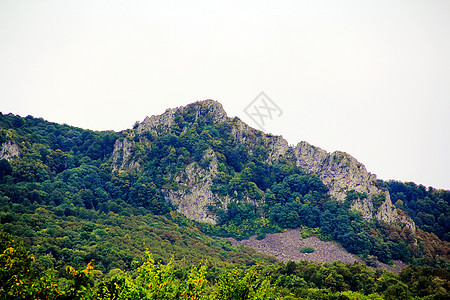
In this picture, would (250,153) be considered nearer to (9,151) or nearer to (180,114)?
(180,114)

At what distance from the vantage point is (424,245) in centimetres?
8838

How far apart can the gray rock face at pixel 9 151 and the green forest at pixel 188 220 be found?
1.25 m

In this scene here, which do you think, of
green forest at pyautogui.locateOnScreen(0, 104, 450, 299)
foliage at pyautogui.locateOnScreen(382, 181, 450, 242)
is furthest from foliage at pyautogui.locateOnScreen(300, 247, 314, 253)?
foliage at pyautogui.locateOnScreen(382, 181, 450, 242)

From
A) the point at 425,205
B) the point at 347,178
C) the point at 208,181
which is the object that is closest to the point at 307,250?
the point at 347,178

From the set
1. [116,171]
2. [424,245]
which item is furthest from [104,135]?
[424,245]

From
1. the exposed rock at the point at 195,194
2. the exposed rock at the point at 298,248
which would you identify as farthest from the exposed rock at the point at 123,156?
the exposed rock at the point at 298,248

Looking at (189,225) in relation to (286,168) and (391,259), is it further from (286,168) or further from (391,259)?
(391,259)

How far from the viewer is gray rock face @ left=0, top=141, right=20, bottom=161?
86688 mm

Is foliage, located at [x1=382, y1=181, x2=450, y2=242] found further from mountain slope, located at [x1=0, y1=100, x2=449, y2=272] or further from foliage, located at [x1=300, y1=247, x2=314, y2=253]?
foliage, located at [x1=300, y1=247, x2=314, y2=253]

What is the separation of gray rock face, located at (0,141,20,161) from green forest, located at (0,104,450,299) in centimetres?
125

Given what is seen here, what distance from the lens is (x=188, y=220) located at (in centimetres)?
9856

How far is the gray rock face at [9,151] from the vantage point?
86688 mm

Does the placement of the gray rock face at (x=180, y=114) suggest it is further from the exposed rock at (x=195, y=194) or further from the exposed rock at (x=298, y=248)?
the exposed rock at (x=298, y=248)

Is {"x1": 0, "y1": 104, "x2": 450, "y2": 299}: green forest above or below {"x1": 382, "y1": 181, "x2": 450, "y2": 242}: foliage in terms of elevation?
below
